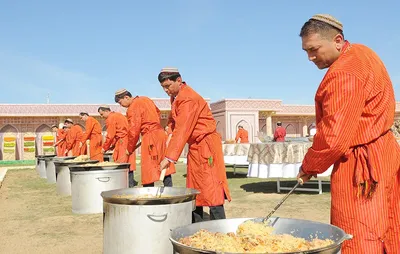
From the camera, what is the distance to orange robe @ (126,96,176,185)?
466 cm

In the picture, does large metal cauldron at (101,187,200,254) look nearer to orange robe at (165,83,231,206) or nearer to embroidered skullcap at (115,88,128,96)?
orange robe at (165,83,231,206)

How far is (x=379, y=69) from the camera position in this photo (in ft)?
5.94

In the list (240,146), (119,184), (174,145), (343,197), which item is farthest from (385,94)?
(240,146)

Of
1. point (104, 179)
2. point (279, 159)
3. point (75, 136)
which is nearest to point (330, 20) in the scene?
point (104, 179)

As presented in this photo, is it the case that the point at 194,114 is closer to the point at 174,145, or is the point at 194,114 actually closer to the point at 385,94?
the point at 174,145

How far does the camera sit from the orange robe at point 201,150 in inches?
122

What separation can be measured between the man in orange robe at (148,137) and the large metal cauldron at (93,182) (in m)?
0.38

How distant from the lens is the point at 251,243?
154 centimetres

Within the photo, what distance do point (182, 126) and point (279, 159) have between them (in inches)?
155

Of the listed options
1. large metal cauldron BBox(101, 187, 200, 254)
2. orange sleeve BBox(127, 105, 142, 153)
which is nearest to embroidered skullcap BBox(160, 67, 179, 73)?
large metal cauldron BBox(101, 187, 200, 254)

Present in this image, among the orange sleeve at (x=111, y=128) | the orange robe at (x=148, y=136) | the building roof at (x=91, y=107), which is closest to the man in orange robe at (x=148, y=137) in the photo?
the orange robe at (x=148, y=136)

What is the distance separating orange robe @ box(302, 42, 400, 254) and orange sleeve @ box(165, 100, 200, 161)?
125 centimetres

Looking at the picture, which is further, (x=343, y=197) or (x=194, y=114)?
(x=194, y=114)

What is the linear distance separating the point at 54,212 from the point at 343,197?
4.74m
